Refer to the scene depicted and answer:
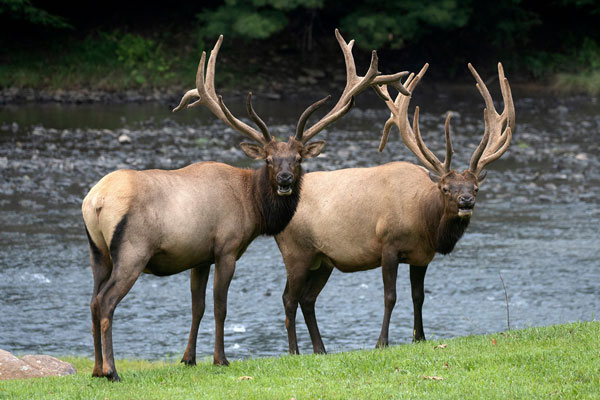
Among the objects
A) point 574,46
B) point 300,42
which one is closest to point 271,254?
point 300,42

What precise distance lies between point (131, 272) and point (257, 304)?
5.09 meters

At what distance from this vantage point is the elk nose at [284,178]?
770 centimetres

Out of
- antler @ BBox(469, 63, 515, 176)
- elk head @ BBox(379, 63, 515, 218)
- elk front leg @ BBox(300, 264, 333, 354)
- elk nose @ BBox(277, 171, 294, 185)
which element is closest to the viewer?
elk nose @ BBox(277, 171, 294, 185)

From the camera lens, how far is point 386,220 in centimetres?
877

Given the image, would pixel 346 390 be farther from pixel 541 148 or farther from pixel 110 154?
pixel 541 148

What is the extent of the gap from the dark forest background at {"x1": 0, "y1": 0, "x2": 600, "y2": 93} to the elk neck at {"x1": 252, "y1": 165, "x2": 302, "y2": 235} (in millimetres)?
23771

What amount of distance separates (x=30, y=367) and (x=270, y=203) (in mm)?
2533

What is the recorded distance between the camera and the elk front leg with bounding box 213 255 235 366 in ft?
24.8

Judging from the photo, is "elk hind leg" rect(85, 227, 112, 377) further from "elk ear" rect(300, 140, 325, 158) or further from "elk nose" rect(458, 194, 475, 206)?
"elk nose" rect(458, 194, 475, 206)

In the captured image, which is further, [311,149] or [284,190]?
[311,149]

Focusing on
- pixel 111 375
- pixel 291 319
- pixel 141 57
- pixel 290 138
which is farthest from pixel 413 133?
pixel 141 57

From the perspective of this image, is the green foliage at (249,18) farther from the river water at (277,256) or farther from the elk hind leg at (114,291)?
the elk hind leg at (114,291)

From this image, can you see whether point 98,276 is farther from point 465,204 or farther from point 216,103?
point 465,204

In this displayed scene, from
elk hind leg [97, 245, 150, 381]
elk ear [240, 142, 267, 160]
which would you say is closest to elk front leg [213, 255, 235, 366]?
elk hind leg [97, 245, 150, 381]
